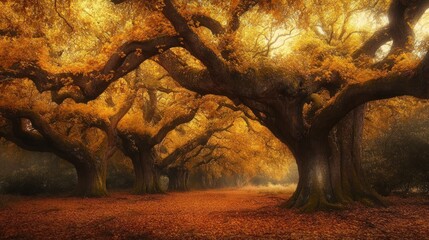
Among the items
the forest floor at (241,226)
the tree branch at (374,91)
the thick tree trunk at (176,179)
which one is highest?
the tree branch at (374,91)

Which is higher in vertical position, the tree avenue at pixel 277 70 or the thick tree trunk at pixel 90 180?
the tree avenue at pixel 277 70

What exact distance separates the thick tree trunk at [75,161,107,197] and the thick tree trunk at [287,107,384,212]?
1440cm

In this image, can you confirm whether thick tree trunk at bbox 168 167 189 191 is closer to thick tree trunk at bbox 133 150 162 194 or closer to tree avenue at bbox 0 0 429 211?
thick tree trunk at bbox 133 150 162 194

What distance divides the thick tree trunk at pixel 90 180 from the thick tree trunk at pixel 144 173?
4341mm

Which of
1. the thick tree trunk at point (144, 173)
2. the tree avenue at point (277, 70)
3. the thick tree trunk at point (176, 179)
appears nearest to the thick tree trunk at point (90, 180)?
the thick tree trunk at point (144, 173)

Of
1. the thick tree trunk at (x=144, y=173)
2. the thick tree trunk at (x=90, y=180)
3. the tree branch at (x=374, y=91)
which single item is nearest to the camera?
the tree branch at (x=374, y=91)

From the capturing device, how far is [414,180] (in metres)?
18.0

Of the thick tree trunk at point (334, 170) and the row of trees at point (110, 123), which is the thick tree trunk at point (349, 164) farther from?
the row of trees at point (110, 123)

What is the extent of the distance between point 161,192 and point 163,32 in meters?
18.3

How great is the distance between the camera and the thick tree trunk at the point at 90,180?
909 inches

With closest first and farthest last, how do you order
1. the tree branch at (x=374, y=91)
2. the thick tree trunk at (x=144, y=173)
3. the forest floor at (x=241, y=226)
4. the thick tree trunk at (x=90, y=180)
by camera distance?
the forest floor at (x=241, y=226), the tree branch at (x=374, y=91), the thick tree trunk at (x=90, y=180), the thick tree trunk at (x=144, y=173)

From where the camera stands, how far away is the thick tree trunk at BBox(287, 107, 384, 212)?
13617mm

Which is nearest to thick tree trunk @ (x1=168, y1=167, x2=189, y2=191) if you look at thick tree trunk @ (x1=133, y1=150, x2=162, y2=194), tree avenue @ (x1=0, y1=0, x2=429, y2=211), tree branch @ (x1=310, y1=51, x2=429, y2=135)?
thick tree trunk @ (x1=133, y1=150, x2=162, y2=194)

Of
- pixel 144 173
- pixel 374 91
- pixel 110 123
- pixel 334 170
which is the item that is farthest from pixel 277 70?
pixel 144 173
